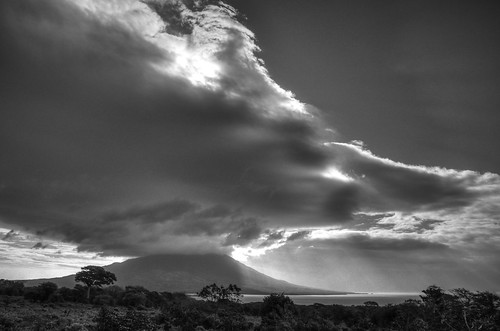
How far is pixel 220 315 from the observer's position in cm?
7269

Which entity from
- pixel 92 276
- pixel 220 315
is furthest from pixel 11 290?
pixel 220 315

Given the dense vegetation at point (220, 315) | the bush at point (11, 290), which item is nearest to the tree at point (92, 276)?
the dense vegetation at point (220, 315)

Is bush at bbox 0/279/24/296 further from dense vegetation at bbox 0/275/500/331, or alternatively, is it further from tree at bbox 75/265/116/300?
tree at bbox 75/265/116/300

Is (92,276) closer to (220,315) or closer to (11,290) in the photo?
(11,290)

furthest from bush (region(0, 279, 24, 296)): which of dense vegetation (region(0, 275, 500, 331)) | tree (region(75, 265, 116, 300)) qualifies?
tree (region(75, 265, 116, 300))

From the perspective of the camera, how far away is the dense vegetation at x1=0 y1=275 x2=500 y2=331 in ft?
100

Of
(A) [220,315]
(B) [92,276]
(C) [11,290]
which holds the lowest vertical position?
(A) [220,315]

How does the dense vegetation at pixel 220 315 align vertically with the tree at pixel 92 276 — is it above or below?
below

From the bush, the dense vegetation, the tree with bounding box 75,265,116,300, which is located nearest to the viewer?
the dense vegetation

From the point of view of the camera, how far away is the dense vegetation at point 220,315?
30516 millimetres

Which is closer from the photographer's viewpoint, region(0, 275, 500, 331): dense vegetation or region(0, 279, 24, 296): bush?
region(0, 275, 500, 331): dense vegetation

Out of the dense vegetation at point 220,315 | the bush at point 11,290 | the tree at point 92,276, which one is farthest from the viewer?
the tree at point 92,276

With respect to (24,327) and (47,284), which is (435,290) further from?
(47,284)

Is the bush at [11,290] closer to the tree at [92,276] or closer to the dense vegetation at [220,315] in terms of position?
the dense vegetation at [220,315]
